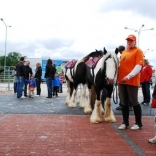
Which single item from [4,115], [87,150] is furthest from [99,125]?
[4,115]

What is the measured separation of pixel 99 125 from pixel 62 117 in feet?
4.41

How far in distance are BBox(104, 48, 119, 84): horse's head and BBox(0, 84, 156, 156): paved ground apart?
1120mm

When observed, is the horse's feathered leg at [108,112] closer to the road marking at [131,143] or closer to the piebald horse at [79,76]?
the road marking at [131,143]

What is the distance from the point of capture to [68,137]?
5047 millimetres

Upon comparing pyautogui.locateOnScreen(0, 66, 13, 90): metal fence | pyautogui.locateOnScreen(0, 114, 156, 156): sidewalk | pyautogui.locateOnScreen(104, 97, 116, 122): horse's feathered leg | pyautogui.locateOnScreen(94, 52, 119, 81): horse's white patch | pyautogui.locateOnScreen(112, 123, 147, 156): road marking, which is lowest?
pyautogui.locateOnScreen(112, 123, 147, 156): road marking

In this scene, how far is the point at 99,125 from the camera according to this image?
6277mm

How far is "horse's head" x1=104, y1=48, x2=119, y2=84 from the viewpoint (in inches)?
235

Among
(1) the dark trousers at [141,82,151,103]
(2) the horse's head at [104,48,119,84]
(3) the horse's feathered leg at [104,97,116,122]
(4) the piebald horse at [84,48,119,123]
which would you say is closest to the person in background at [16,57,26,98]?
(1) the dark trousers at [141,82,151,103]

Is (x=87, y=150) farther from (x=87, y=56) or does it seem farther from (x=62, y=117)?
(x=87, y=56)

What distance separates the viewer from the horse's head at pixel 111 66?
5.96 metres

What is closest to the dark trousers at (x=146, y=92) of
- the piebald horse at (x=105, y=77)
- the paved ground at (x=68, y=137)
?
the paved ground at (x=68, y=137)

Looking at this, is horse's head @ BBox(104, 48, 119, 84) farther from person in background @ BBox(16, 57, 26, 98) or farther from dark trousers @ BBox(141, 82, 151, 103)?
person in background @ BBox(16, 57, 26, 98)

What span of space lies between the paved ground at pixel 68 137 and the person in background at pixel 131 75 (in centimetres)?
49

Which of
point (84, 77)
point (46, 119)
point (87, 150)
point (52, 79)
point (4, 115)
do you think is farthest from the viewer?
point (52, 79)
